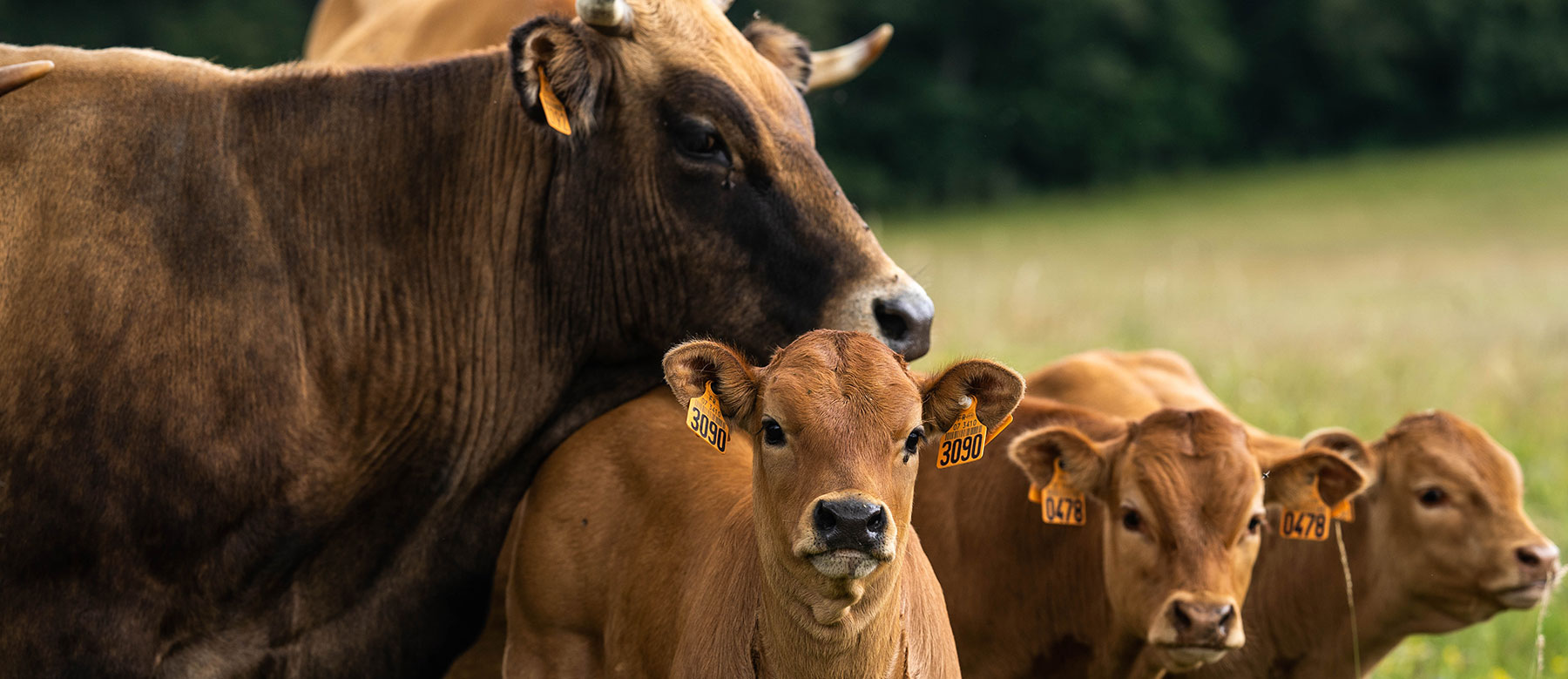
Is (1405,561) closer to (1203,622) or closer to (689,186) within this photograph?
(1203,622)

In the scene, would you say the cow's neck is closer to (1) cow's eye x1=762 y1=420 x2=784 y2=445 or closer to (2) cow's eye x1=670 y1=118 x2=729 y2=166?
(1) cow's eye x1=762 y1=420 x2=784 y2=445

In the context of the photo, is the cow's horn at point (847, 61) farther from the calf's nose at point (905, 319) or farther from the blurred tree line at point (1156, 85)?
the blurred tree line at point (1156, 85)

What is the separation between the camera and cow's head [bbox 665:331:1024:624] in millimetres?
3295

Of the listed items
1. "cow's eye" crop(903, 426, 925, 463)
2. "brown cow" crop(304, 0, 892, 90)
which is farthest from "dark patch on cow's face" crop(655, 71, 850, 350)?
"brown cow" crop(304, 0, 892, 90)

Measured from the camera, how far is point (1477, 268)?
23.9 metres

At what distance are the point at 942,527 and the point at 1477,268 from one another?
69.6 feet

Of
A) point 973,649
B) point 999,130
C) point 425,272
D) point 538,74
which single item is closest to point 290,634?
point 425,272

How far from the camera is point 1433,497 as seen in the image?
5.27m

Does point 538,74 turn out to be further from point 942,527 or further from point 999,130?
point 999,130

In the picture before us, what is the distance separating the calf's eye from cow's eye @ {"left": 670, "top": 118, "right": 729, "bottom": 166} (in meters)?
2.74

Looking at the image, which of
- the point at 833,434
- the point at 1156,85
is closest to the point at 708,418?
the point at 833,434

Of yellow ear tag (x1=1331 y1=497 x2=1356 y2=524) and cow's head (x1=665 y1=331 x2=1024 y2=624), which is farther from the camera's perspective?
yellow ear tag (x1=1331 y1=497 x2=1356 y2=524)

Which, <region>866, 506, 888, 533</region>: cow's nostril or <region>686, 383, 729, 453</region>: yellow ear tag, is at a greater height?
<region>866, 506, 888, 533</region>: cow's nostril

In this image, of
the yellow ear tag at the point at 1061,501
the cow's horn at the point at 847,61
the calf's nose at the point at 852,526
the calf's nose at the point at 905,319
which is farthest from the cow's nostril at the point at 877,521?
the cow's horn at the point at 847,61
